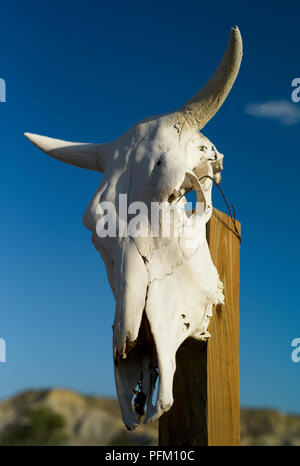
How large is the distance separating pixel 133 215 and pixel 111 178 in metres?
0.32

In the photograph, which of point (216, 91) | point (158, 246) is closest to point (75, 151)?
point (216, 91)

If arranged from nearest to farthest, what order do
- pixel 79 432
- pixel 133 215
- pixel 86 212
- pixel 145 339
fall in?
pixel 145 339, pixel 133 215, pixel 86 212, pixel 79 432

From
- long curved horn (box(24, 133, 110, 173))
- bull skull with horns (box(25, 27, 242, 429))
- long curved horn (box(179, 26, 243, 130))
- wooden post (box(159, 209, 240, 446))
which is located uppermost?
long curved horn (box(179, 26, 243, 130))

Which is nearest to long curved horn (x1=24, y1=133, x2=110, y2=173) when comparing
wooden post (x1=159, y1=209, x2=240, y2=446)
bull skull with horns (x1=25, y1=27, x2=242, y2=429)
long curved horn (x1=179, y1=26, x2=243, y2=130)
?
bull skull with horns (x1=25, y1=27, x2=242, y2=429)

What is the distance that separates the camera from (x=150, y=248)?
216 centimetres

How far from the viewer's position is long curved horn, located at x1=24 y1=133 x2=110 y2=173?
2826 mm

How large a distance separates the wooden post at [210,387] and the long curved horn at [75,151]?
2.60ft

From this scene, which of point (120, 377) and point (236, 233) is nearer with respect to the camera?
point (120, 377)

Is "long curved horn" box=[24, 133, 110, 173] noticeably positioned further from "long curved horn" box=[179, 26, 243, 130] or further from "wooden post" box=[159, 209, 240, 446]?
"wooden post" box=[159, 209, 240, 446]

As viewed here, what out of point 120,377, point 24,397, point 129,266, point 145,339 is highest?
point 129,266

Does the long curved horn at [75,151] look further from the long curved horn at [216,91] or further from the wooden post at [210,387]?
the wooden post at [210,387]

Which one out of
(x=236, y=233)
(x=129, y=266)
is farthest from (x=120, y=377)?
(x=236, y=233)

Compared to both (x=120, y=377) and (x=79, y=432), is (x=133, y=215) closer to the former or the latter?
(x=120, y=377)

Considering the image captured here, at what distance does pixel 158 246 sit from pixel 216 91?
3.26ft
